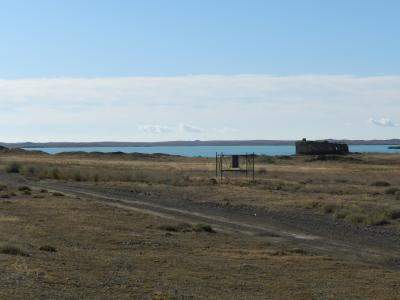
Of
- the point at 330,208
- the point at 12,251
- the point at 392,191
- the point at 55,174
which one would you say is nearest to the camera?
the point at 12,251

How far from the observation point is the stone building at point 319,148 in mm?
113375

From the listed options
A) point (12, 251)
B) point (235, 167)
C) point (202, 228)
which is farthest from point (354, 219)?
point (235, 167)

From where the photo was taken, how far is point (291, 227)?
24.7 metres

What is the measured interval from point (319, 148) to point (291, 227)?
296 ft

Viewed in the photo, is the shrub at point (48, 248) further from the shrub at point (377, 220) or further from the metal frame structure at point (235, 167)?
the metal frame structure at point (235, 167)

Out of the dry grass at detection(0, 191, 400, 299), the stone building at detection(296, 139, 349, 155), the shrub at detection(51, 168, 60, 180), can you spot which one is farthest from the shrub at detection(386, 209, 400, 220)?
the stone building at detection(296, 139, 349, 155)

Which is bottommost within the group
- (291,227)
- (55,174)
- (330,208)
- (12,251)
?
(291,227)

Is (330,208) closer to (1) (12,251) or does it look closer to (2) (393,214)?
(2) (393,214)

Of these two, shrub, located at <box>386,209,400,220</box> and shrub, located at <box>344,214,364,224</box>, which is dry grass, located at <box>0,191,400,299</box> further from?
shrub, located at <box>386,209,400,220</box>

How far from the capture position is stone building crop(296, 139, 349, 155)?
11338 cm

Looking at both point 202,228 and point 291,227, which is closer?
point 202,228

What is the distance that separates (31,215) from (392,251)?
12698 mm

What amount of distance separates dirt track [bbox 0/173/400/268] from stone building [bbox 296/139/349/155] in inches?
3066

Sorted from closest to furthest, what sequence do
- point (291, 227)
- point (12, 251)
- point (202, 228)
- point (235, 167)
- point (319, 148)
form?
1. point (12, 251)
2. point (202, 228)
3. point (291, 227)
4. point (235, 167)
5. point (319, 148)
